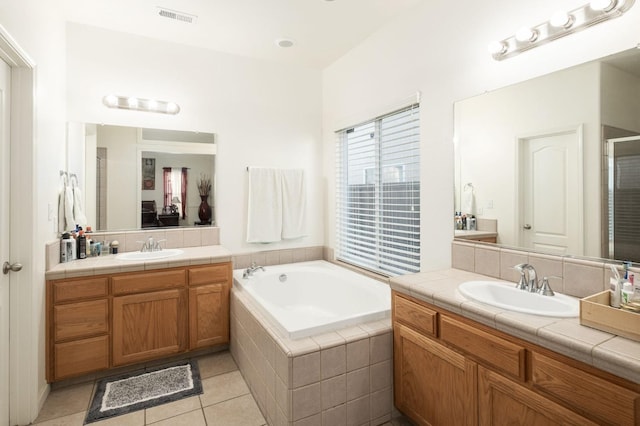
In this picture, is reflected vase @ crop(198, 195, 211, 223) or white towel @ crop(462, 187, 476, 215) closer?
white towel @ crop(462, 187, 476, 215)

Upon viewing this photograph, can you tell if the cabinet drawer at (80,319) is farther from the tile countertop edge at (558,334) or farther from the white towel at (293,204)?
the tile countertop edge at (558,334)

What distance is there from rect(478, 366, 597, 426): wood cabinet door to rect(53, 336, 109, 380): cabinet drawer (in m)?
2.44

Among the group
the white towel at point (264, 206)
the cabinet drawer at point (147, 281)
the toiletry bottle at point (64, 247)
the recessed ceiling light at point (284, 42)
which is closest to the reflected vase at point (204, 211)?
the white towel at point (264, 206)

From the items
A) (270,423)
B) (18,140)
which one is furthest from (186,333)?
(18,140)

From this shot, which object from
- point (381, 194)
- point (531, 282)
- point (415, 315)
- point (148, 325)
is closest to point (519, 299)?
point (531, 282)

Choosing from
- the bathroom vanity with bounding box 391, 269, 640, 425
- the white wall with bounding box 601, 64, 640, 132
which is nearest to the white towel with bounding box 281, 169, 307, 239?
the bathroom vanity with bounding box 391, 269, 640, 425

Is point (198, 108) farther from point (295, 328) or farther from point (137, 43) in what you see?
point (295, 328)

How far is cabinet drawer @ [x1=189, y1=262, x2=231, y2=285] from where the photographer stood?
105 inches

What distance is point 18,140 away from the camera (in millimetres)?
1901

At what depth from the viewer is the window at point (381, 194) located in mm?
2664

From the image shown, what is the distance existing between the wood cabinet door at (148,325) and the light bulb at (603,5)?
9.87 feet

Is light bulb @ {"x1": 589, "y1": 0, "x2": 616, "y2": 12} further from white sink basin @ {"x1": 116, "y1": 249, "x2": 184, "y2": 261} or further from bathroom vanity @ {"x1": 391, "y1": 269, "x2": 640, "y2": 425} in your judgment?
white sink basin @ {"x1": 116, "y1": 249, "x2": 184, "y2": 261}

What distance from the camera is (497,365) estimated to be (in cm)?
137

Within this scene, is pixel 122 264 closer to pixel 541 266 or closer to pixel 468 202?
pixel 468 202
